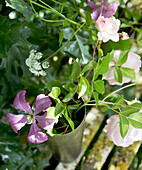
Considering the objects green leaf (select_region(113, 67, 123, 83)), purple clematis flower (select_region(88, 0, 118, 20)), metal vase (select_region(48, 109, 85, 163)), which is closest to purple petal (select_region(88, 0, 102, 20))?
purple clematis flower (select_region(88, 0, 118, 20))

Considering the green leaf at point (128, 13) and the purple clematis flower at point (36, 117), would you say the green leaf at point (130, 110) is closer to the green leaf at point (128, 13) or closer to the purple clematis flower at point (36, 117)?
the purple clematis flower at point (36, 117)

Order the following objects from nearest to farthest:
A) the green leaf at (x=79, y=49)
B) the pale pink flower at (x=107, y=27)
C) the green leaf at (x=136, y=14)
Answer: the pale pink flower at (x=107, y=27)
the green leaf at (x=79, y=49)
the green leaf at (x=136, y=14)

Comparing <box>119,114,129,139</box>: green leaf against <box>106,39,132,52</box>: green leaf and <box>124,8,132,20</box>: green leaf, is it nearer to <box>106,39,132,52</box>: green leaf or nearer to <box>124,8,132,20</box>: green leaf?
<box>106,39,132,52</box>: green leaf

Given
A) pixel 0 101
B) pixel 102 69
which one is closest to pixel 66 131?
pixel 102 69

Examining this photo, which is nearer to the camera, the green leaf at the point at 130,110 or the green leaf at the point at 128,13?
the green leaf at the point at 130,110

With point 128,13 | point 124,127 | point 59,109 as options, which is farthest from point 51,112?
point 128,13

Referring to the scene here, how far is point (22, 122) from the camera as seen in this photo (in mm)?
398

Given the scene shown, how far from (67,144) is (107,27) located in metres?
0.28

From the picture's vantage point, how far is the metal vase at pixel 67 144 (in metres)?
0.42

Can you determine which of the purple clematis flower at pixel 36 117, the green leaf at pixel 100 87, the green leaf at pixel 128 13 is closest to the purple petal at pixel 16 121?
the purple clematis flower at pixel 36 117

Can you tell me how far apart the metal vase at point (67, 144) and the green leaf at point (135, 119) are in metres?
0.11

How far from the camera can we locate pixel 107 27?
1.07ft

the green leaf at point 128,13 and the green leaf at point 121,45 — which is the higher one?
the green leaf at point 128,13

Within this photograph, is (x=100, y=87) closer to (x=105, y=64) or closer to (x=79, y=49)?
(x=105, y=64)
